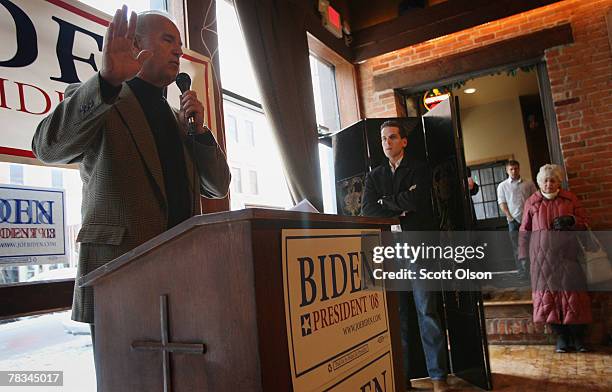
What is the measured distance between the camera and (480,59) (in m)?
4.34

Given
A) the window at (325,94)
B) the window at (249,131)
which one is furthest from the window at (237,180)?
the window at (325,94)

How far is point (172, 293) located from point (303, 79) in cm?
318

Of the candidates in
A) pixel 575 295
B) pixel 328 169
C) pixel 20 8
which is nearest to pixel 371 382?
pixel 20 8

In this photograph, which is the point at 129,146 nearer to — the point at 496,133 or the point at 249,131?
the point at 249,131

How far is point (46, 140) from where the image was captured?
3.31 feet

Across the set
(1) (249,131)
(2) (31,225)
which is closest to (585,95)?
(1) (249,131)

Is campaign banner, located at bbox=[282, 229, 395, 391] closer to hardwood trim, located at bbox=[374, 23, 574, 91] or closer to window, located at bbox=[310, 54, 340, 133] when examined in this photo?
window, located at bbox=[310, 54, 340, 133]

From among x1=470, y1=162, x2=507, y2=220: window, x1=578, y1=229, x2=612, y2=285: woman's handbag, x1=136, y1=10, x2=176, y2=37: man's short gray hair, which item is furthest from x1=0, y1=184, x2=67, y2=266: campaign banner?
x1=470, y1=162, x2=507, y2=220: window

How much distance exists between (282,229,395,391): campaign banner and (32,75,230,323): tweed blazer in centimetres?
41

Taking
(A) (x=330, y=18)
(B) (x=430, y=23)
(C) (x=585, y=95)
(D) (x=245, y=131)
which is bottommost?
(D) (x=245, y=131)

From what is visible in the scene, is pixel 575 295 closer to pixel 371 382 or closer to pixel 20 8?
pixel 371 382

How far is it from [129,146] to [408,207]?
6.33 feet

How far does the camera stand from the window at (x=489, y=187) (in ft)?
25.2

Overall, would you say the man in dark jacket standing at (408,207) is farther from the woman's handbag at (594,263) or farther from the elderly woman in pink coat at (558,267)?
the woman's handbag at (594,263)
